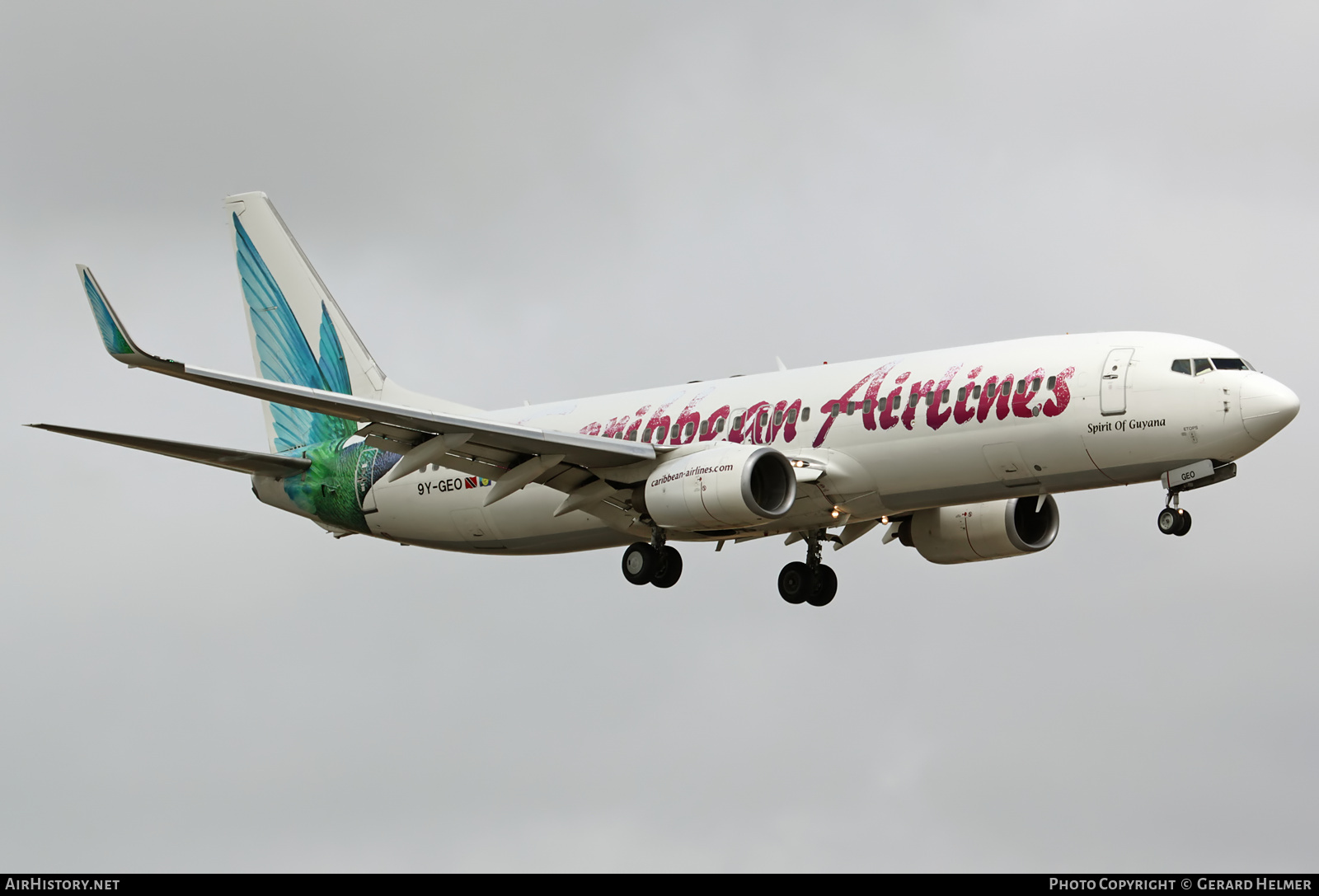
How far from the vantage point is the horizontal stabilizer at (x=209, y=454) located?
132ft

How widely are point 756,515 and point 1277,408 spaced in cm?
1058

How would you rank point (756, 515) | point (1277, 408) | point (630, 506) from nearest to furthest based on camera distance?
point (1277, 408) → point (756, 515) → point (630, 506)

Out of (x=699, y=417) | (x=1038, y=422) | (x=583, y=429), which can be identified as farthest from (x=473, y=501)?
(x=1038, y=422)

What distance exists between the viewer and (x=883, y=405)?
39.6 metres

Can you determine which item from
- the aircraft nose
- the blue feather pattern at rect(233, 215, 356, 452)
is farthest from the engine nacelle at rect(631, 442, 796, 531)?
the blue feather pattern at rect(233, 215, 356, 452)

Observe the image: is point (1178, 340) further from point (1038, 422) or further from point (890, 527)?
point (890, 527)

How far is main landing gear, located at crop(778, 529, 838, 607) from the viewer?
44.8 metres

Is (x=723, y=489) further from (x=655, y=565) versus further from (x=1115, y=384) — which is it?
(x=1115, y=384)

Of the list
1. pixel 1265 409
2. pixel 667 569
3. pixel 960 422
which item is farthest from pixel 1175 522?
pixel 667 569

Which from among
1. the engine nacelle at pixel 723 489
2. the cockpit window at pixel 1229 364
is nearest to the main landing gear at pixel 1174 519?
the cockpit window at pixel 1229 364

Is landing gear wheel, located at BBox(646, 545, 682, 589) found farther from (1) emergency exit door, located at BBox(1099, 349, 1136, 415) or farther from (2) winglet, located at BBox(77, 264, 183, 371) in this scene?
(2) winglet, located at BBox(77, 264, 183, 371)

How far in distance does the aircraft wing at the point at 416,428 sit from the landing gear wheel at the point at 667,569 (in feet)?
7.69

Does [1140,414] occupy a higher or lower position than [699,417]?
lower

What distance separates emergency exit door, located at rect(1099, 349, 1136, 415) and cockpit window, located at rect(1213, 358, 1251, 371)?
1.64m
